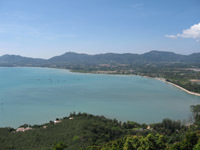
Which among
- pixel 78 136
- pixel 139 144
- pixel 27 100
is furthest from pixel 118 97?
pixel 139 144

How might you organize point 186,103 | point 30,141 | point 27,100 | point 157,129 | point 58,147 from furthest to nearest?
point 27,100, point 186,103, point 157,129, point 30,141, point 58,147

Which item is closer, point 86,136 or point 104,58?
point 86,136

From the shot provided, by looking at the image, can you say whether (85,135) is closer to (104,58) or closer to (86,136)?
(86,136)

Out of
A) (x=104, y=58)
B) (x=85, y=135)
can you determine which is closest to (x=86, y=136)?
(x=85, y=135)

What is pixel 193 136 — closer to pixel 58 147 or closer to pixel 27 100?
pixel 58 147

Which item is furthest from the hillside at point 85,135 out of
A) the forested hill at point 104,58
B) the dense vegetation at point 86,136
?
the forested hill at point 104,58

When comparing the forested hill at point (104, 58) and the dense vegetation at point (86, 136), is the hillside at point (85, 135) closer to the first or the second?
the dense vegetation at point (86, 136)

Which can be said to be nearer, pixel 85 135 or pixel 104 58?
pixel 85 135

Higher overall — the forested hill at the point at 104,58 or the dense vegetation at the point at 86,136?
the forested hill at the point at 104,58

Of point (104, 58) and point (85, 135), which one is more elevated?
point (104, 58)

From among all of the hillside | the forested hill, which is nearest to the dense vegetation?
the hillside

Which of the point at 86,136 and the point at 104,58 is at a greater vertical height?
the point at 104,58
